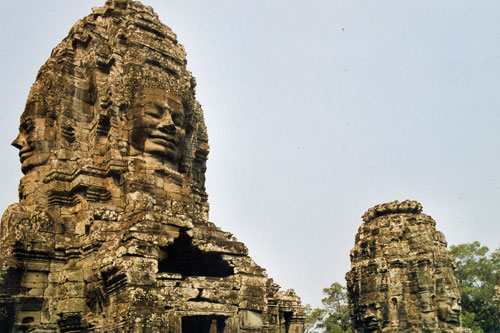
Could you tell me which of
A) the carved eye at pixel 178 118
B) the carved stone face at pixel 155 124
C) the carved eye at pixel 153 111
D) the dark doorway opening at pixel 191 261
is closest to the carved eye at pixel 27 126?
the carved stone face at pixel 155 124

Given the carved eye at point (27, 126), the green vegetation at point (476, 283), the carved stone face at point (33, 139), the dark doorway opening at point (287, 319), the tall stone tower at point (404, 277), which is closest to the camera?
the carved stone face at point (33, 139)

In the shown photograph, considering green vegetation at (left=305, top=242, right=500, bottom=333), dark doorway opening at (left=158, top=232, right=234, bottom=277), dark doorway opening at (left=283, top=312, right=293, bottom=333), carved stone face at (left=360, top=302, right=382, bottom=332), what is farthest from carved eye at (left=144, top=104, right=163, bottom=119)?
green vegetation at (left=305, top=242, right=500, bottom=333)

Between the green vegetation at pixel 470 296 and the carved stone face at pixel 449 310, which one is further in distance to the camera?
the green vegetation at pixel 470 296

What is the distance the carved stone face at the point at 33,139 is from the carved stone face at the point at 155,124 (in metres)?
2.36

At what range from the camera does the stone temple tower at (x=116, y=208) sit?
32.1 feet

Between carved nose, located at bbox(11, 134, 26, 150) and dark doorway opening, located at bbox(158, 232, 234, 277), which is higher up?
carved nose, located at bbox(11, 134, 26, 150)

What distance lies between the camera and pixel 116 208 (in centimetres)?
1162

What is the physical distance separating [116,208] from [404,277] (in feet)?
42.8

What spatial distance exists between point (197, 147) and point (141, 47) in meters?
4.10

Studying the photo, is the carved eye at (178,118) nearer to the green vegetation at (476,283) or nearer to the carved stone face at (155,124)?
the carved stone face at (155,124)

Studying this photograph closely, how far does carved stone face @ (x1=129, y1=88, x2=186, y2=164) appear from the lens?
12617mm

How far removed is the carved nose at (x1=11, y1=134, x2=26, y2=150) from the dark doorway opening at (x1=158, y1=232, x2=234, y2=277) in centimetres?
501

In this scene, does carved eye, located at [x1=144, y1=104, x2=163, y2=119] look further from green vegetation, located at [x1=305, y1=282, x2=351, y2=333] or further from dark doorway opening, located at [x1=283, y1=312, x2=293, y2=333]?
green vegetation, located at [x1=305, y1=282, x2=351, y2=333]

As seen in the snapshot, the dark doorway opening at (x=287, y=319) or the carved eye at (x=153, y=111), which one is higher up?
the carved eye at (x=153, y=111)
